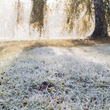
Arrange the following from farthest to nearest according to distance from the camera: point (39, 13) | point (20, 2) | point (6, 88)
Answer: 1. point (20, 2)
2. point (39, 13)
3. point (6, 88)

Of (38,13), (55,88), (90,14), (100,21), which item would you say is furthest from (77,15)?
(55,88)

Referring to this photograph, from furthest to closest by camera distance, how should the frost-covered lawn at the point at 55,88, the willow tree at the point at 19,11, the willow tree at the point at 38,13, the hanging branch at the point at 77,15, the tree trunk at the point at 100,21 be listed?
1. the tree trunk at the point at 100,21
2. the hanging branch at the point at 77,15
3. the willow tree at the point at 19,11
4. the willow tree at the point at 38,13
5. the frost-covered lawn at the point at 55,88

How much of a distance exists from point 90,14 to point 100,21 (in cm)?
92

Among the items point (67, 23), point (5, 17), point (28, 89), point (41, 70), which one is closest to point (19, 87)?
point (28, 89)

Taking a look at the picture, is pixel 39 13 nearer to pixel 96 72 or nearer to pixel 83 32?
pixel 83 32

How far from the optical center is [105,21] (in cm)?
1160

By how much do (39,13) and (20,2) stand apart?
1.87 meters

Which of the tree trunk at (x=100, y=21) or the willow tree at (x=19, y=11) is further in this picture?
the tree trunk at (x=100, y=21)

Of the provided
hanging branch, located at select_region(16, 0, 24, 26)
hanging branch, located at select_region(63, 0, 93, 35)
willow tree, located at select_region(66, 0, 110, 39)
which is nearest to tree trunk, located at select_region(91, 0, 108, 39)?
willow tree, located at select_region(66, 0, 110, 39)

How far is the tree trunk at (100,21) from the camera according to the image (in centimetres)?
1173

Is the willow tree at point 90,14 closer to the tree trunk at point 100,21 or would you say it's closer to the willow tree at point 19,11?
the tree trunk at point 100,21

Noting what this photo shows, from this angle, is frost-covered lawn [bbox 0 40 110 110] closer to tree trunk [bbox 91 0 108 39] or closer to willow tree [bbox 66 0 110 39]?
willow tree [bbox 66 0 110 39]

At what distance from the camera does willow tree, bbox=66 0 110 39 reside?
11.3 m

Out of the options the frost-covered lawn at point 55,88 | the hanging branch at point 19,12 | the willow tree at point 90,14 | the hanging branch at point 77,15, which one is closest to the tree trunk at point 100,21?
the willow tree at point 90,14
